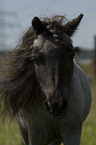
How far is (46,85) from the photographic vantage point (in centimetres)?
337

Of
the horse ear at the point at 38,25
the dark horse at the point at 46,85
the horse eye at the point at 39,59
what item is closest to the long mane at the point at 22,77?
the dark horse at the point at 46,85

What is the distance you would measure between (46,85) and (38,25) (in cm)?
75

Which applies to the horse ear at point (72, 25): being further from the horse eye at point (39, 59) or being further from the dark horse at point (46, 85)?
the horse eye at point (39, 59)

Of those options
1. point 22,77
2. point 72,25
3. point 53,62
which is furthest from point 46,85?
point 72,25

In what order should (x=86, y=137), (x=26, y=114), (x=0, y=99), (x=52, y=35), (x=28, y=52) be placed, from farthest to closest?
1. (x=86, y=137)
2. (x=0, y=99)
3. (x=26, y=114)
4. (x=28, y=52)
5. (x=52, y=35)

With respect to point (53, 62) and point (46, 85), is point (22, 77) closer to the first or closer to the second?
point (46, 85)

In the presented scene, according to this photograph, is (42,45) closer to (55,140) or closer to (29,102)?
(29,102)

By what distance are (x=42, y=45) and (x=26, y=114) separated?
112cm

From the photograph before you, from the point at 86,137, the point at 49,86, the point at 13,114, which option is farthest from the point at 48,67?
the point at 86,137

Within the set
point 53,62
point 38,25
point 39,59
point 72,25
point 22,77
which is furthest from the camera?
point 22,77

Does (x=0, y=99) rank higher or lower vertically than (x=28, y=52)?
lower

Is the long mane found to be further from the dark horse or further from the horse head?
the horse head

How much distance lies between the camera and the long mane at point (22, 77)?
3812mm

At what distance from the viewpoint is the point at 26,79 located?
3.89m
